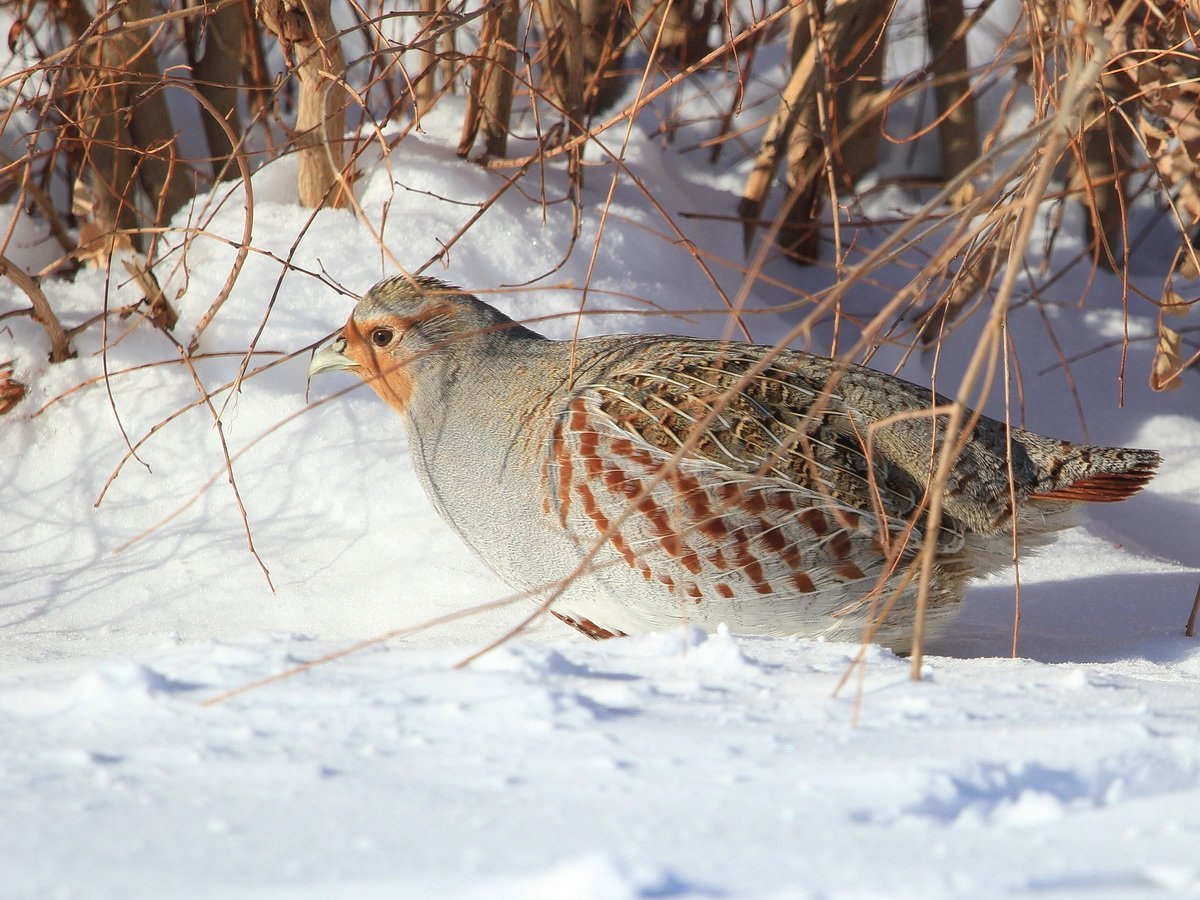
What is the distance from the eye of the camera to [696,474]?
2.11 m

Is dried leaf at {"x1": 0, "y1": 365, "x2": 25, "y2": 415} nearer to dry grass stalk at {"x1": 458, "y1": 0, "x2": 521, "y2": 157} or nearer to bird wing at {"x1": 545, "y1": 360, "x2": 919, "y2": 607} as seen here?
dry grass stalk at {"x1": 458, "y1": 0, "x2": 521, "y2": 157}

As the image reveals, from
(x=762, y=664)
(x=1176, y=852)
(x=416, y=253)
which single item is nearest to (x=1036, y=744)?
(x=1176, y=852)

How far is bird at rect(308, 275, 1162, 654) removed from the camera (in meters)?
2.12

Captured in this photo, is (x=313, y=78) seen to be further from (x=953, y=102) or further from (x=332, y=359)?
(x=953, y=102)

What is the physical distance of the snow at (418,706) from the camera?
1.00 m

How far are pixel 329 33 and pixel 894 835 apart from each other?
249 cm

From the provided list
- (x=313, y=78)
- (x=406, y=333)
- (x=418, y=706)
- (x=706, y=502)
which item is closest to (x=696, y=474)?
(x=706, y=502)

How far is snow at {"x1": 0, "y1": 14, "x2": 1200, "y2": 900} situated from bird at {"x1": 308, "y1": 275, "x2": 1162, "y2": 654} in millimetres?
292

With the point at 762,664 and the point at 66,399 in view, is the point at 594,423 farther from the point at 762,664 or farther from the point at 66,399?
the point at 66,399

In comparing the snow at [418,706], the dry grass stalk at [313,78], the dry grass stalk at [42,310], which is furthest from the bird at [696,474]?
the dry grass stalk at [42,310]

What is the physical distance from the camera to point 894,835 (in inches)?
41.2

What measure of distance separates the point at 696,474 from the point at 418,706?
2.89 ft

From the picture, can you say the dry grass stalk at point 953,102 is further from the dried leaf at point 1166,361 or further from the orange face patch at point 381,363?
the orange face patch at point 381,363

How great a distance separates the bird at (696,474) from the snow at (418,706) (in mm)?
292
